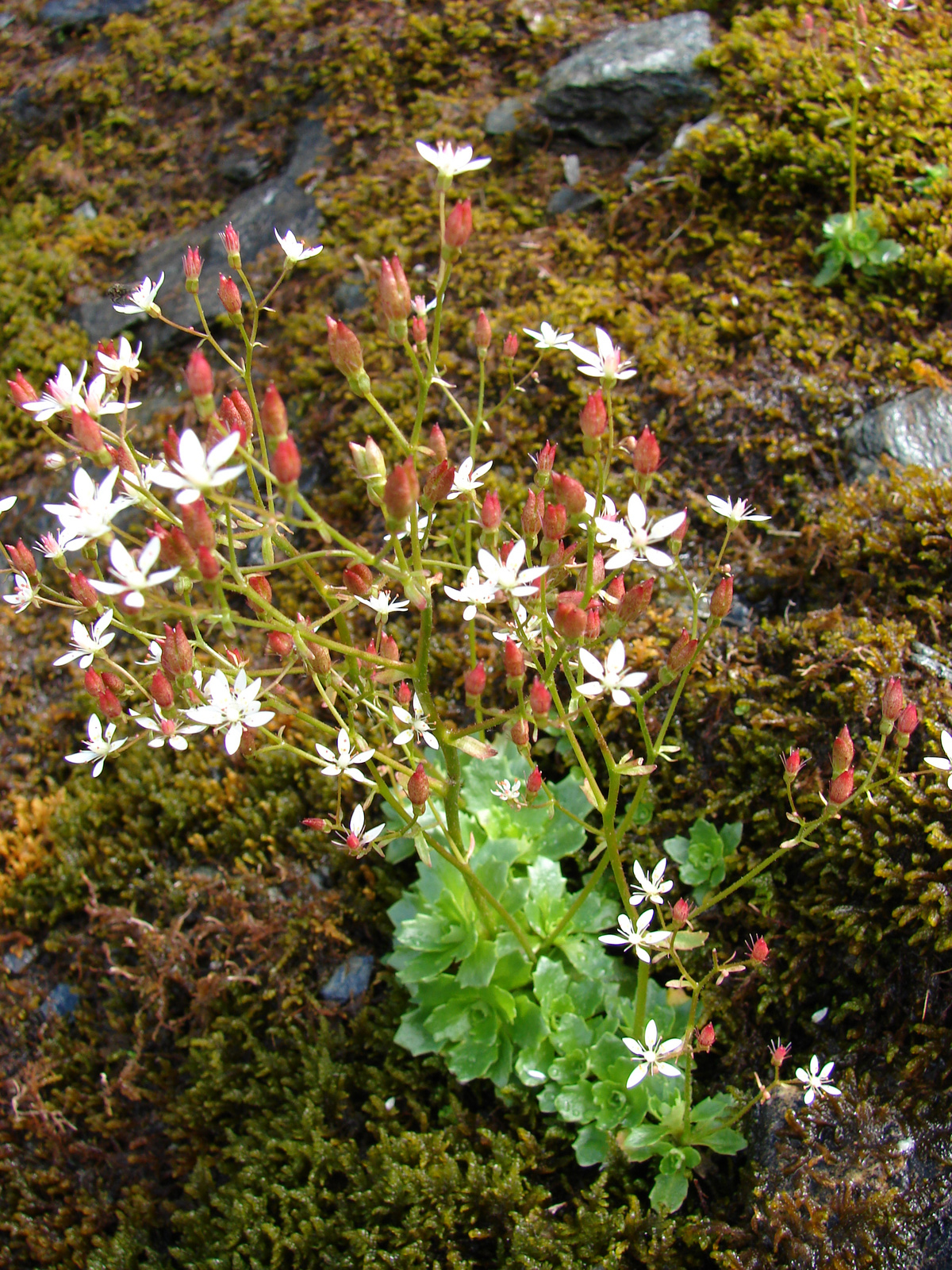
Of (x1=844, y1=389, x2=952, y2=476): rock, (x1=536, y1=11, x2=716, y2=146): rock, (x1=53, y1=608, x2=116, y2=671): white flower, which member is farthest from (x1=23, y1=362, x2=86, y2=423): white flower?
(x1=536, y1=11, x2=716, y2=146): rock

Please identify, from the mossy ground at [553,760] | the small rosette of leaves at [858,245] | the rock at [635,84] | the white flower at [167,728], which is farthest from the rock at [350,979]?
the rock at [635,84]

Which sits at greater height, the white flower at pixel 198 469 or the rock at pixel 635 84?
the white flower at pixel 198 469

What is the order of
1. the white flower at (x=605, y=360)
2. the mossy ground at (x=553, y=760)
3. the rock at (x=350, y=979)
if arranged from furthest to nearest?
the rock at (x=350, y=979) → the mossy ground at (x=553, y=760) → the white flower at (x=605, y=360)

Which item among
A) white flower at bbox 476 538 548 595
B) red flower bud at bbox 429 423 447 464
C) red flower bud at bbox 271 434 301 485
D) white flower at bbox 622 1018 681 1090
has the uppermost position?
red flower bud at bbox 271 434 301 485

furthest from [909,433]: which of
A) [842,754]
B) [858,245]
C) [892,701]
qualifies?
[842,754]

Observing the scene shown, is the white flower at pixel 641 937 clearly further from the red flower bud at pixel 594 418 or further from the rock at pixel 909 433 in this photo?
the rock at pixel 909 433

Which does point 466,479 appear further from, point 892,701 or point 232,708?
point 892,701

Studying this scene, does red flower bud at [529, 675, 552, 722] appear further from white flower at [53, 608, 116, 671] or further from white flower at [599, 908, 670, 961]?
white flower at [53, 608, 116, 671]

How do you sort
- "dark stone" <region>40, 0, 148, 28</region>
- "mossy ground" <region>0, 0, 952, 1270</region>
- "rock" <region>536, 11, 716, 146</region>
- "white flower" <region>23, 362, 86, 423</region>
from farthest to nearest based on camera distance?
"dark stone" <region>40, 0, 148, 28</region>, "rock" <region>536, 11, 716, 146</region>, "mossy ground" <region>0, 0, 952, 1270</region>, "white flower" <region>23, 362, 86, 423</region>
